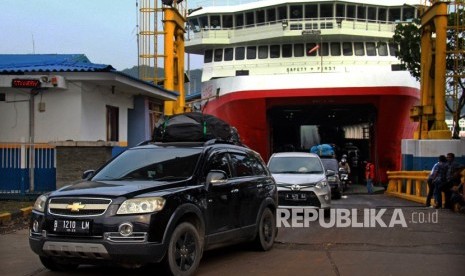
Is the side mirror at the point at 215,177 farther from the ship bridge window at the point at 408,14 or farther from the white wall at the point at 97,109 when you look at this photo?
the ship bridge window at the point at 408,14

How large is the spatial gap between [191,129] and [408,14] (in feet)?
77.3

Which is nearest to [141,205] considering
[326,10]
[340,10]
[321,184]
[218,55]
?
[321,184]

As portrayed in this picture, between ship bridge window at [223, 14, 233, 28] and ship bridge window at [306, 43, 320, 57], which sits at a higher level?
ship bridge window at [223, 14, 233, 28]

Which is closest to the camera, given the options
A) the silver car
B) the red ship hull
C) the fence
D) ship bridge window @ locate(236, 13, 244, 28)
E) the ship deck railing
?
the silver car

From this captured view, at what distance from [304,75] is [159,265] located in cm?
2097

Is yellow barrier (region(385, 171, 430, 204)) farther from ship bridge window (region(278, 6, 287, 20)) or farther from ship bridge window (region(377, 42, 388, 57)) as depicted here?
ship bridge window (region(278, 6, 287, 20))

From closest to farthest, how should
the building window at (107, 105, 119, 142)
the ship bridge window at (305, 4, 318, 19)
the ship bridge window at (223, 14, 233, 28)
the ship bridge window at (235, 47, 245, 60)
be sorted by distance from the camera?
the building window at (107, 105, 119, 142), the ship bridge window at (305, 4, 318, 19), the ship bridge window at (235, 47, 245, 60), the ship bridge window at (223, 14, 233, 28)

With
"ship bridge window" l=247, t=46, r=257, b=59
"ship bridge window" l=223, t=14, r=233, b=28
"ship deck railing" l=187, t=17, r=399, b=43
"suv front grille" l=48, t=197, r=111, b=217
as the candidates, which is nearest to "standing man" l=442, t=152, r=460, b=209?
"suv front grille" l=48, t=197, r=111, b=217

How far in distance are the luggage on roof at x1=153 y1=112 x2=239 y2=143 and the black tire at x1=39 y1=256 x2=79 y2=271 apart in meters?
4.13

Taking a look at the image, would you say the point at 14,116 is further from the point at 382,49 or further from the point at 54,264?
the point at 382,49

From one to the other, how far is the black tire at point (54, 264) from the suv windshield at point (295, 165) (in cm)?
732

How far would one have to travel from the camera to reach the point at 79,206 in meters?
6.20

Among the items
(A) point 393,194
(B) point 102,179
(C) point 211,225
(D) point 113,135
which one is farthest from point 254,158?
(A) point 393,194

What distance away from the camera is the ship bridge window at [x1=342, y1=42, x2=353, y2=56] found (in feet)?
99.4
